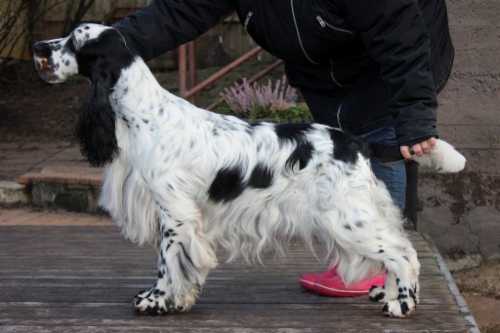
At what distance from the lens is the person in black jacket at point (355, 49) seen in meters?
3.70

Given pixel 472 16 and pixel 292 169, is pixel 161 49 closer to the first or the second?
pixel 292 169

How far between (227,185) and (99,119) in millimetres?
580

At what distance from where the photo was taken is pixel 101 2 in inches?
452

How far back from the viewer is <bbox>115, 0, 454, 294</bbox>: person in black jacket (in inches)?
146

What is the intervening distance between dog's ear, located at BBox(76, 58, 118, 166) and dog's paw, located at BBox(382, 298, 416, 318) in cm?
132

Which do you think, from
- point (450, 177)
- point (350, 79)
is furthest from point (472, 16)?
point (350, 79)

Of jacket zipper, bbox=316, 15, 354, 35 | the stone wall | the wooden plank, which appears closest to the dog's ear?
the wooden plank

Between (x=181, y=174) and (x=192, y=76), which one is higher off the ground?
(x=181, y=174)

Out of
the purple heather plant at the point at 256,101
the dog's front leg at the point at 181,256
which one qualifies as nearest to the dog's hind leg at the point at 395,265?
the dog's front leg at the point at 181,256

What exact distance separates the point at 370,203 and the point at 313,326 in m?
→ 0.56

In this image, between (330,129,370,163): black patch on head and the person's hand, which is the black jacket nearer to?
the person's hand

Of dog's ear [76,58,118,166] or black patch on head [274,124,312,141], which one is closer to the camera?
dog's ear [76,58,118,166]

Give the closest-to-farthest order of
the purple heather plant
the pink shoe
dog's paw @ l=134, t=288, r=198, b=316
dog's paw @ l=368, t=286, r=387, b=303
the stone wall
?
dog's paw @ l=134, t=288, r=198, b=316 < dog's paw @ l=368, t=286, r=387, b=303 < the pink shoe < the stone wall < the purple heather plant

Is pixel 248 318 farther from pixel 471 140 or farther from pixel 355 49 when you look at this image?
pixel 471 140
